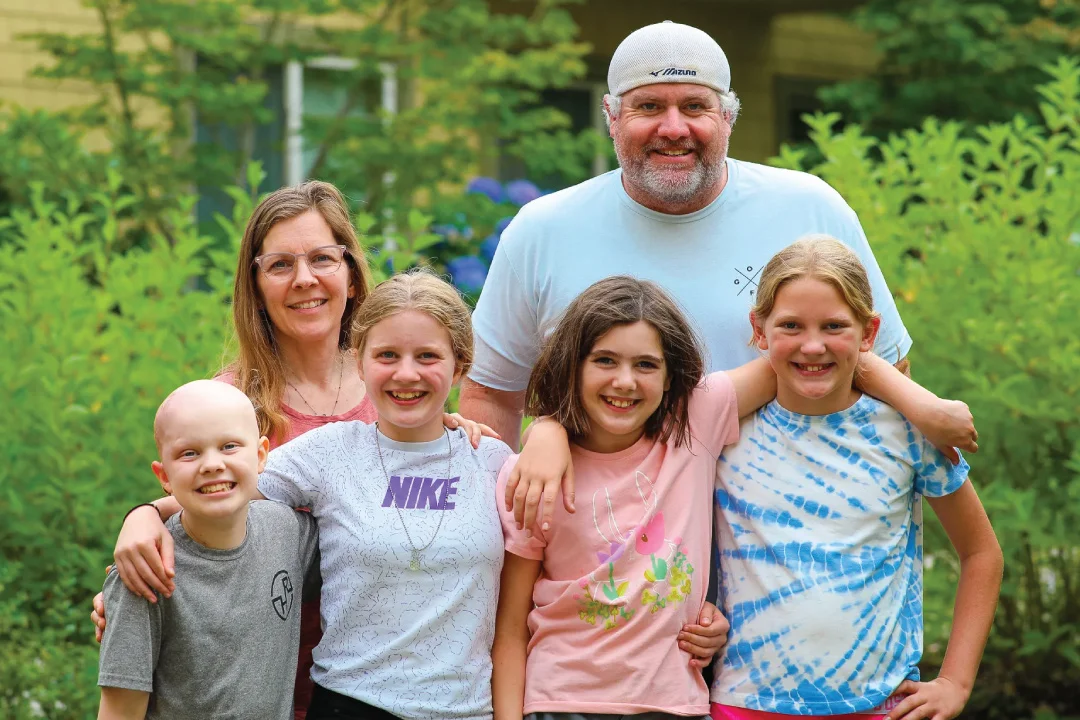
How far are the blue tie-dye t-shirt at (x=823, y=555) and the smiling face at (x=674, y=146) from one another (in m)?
0.61

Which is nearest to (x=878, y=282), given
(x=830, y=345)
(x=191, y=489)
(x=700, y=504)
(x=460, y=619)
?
(x=830, y=345)

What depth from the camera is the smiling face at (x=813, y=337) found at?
2.75m

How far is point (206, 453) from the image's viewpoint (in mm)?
2531

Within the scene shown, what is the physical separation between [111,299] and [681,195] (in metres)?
2.43

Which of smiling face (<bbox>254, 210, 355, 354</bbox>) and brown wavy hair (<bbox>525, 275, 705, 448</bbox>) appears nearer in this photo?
brown wavy hair (<bbox>525, 275, 705, 448</bbox>)

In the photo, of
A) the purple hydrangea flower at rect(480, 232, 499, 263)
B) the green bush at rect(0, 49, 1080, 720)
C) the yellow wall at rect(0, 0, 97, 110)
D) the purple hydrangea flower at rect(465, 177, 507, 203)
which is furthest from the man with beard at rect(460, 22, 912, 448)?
the yellow wall at rect(0, 0, 97, 110)

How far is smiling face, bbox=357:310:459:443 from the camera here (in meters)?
2.75

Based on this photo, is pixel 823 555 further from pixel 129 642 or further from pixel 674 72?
pixel 129 642

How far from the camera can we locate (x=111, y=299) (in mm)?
4680

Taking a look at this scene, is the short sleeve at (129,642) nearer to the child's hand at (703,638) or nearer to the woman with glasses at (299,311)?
the woman with glasses at (299,311)

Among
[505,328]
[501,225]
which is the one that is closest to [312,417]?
[505,328]

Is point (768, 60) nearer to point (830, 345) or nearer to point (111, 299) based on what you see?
point (111, 299)

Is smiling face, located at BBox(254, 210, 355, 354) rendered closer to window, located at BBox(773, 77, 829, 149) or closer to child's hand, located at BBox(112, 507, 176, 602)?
child's hand, located at BBox(112, 507, 176, 602)

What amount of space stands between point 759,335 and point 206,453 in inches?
48.4
